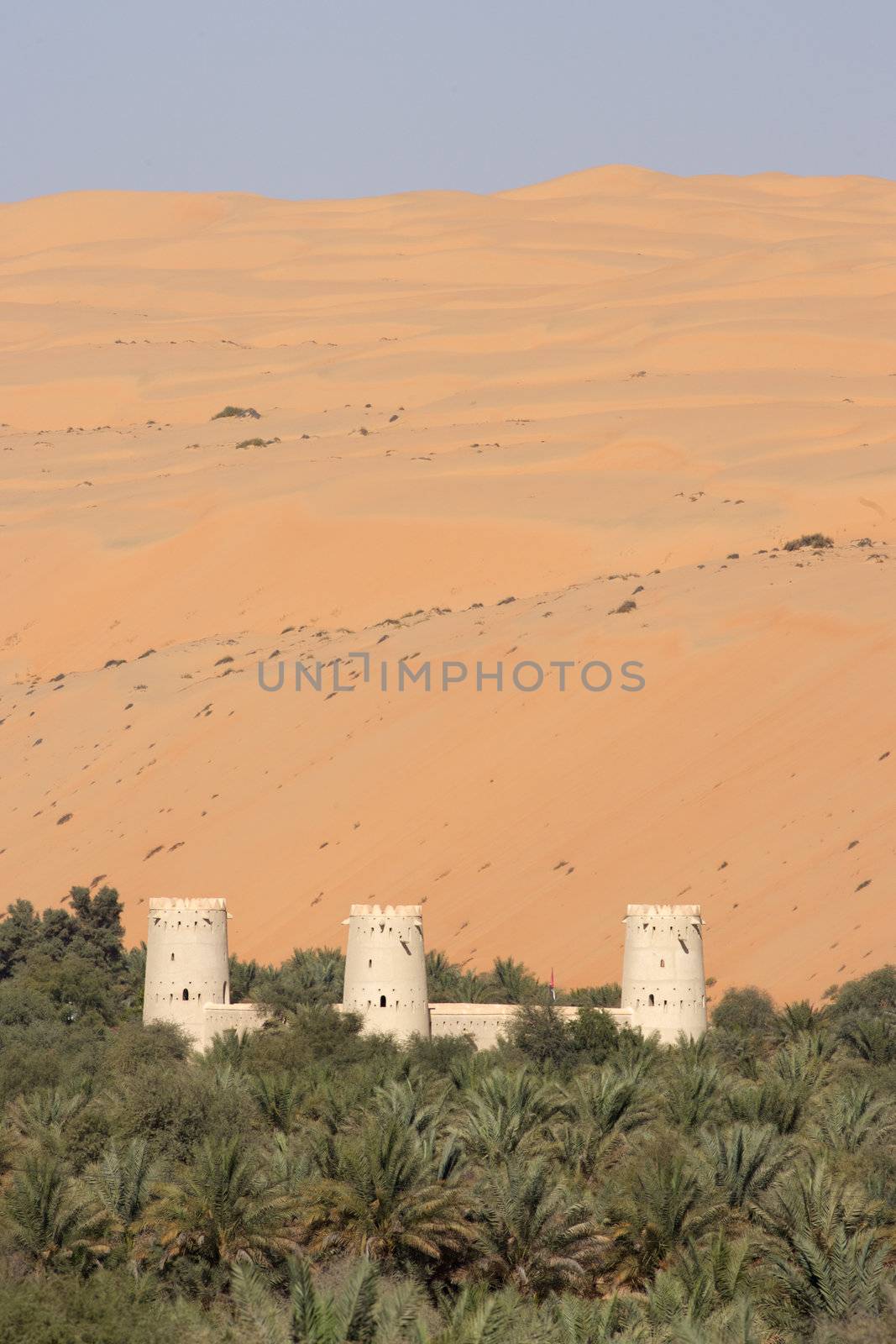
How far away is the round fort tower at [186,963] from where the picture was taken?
38469 millimetres

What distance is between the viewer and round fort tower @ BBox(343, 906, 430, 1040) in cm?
3741

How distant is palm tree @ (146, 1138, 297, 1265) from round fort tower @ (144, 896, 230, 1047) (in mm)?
12772

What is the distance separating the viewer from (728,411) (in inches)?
3371

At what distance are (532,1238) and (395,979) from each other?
489 inches

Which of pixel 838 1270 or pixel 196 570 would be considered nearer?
pixel 838 1270

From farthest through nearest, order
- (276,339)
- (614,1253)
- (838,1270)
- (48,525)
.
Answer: (276,339)
(48,525)
(614,1253)
(838,1270)

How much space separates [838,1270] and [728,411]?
64634 millimetres

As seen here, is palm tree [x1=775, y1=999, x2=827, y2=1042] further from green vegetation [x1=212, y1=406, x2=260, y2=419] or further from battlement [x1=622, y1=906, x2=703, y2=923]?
green vegetation [x1=212, y1=406, x2=260, y2=419]

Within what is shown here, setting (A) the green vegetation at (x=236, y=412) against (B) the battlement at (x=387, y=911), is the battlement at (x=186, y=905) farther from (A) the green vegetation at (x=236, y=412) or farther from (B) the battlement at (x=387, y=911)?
(A) the green vegetation at (x=236, y=412)

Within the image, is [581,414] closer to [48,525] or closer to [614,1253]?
[48,525]

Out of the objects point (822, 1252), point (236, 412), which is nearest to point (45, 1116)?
point (822, 1252)

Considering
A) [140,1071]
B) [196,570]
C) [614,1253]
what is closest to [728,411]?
[196,570]

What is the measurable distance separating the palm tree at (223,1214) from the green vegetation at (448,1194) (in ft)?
0.10

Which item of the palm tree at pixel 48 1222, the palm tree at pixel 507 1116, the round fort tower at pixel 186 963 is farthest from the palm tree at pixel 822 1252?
the round fort tower at pixel 186 963
